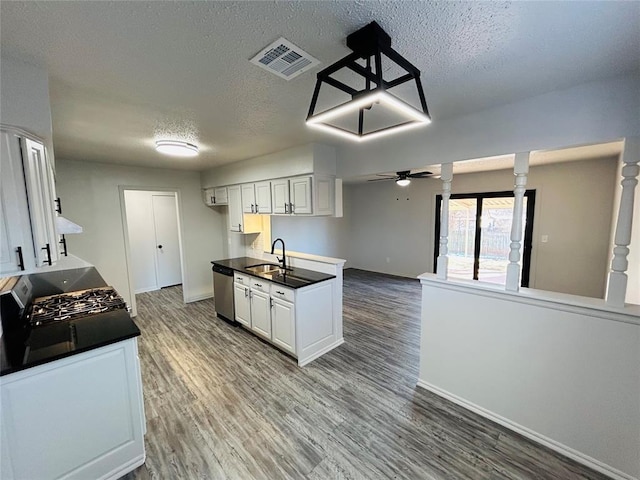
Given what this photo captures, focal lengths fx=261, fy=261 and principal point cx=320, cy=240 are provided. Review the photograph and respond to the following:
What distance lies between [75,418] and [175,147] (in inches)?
96.5

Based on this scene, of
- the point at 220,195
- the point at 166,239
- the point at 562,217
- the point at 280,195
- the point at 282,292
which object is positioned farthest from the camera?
the point at 166,239

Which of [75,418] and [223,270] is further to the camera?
[223,270]

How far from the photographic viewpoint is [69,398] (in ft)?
5.04

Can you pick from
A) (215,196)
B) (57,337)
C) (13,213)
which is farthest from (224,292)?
(13,213)

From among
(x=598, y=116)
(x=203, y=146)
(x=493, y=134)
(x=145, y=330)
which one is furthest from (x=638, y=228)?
(x=145, y=330)

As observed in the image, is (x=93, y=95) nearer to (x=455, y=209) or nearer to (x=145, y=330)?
(x=145, y=330)

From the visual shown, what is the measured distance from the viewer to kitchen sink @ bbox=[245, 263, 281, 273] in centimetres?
371

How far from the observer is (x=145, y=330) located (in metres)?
3.95

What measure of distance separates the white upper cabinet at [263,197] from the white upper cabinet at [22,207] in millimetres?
2462

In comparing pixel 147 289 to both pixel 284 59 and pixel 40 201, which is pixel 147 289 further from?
pixel 284 59

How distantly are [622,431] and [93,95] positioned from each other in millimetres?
4197

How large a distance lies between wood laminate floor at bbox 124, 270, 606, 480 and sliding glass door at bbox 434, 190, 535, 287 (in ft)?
9.23

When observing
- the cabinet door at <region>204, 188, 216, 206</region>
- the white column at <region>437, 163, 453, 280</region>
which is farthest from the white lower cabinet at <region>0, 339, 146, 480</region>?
the cabinet door at <region>204, 188, 216, 206</region>

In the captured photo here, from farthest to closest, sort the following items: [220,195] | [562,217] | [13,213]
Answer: [220,195]
[562,217]
[13,213]
